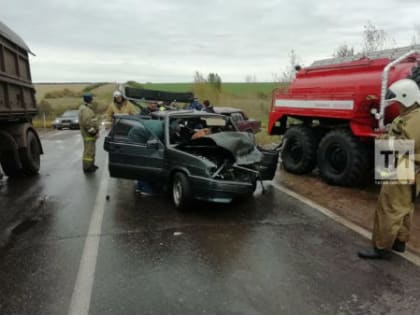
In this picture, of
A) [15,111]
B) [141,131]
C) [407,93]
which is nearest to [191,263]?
[407,93]

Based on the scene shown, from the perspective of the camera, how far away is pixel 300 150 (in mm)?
8625

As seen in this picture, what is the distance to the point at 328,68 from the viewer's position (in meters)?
8.14

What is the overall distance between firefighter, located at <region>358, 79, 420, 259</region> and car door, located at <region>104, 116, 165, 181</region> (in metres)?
3.37

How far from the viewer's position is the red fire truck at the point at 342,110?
6590mm

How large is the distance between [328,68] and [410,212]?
4777mm

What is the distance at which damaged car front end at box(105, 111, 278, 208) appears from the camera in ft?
18.2

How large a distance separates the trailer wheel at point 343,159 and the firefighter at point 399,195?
2869mm

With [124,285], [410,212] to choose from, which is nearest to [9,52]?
[124,285]

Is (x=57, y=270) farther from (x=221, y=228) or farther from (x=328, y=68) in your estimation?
(x=328, y=68)

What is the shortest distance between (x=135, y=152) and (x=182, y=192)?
4.65 ft

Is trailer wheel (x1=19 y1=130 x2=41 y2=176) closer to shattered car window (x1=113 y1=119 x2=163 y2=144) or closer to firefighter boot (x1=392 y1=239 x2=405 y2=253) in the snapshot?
shattered car window (x1=113 y1=119 x2=163 y2=144)

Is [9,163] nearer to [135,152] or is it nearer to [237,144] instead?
[135,152]

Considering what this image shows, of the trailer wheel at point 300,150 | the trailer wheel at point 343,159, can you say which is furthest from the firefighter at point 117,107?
the trailer wheel at point 343,159

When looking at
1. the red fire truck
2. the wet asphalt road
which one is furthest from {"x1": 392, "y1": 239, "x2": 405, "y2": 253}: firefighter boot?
the red fire truck
